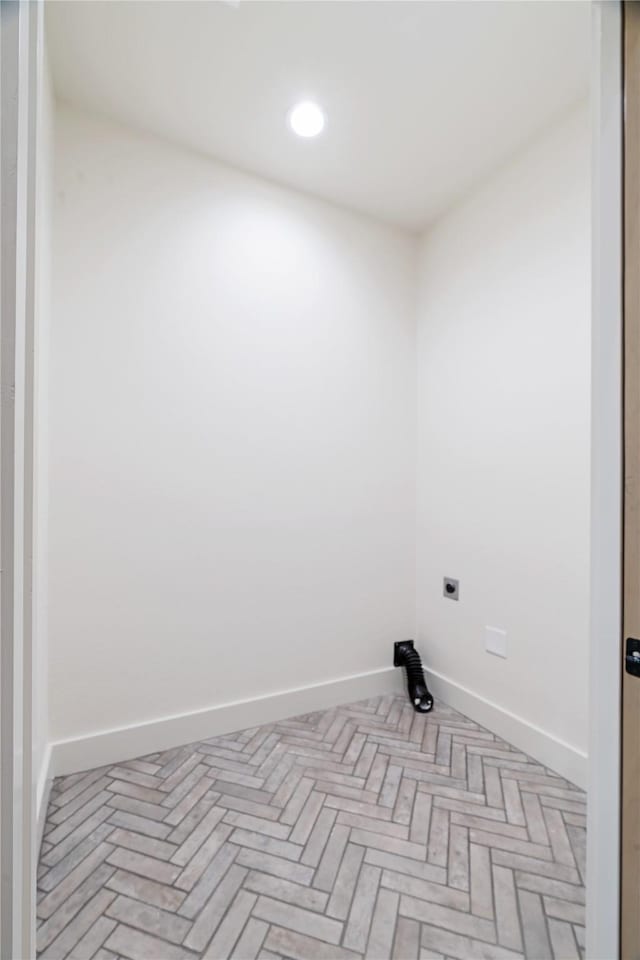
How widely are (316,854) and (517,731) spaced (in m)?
1.09

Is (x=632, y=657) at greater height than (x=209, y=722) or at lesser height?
greater

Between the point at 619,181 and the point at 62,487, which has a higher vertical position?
the point at 619,181

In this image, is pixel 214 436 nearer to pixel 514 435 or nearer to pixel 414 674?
pixel 514 435

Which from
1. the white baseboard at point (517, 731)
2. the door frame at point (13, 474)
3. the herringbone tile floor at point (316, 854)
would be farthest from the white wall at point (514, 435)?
the door frame at point (13, 474)

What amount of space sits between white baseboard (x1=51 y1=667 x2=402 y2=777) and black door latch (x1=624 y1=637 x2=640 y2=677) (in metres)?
1.76

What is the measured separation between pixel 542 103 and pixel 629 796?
2.40 meters

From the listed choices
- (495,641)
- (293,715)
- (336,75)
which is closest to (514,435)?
(495,641)

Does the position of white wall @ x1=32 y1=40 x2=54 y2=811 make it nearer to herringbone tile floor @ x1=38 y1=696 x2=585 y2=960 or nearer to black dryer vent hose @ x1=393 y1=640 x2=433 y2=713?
herringbone tile floor @ x1=38 y1=696 x2=585 y2=960

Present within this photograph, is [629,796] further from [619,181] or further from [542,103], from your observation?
[542,103]

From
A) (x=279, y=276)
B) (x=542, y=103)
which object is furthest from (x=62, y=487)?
(x=542, y=103)

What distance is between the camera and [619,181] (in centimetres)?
87

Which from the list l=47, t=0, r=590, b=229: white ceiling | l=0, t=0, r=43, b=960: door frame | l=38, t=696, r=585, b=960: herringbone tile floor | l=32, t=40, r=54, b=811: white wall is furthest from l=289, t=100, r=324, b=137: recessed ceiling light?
l=38, t=696, r=585, b=960: herringbone tile floor

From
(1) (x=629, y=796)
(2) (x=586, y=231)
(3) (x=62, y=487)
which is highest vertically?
(2) (x=586, y=231)

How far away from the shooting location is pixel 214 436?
210cm
